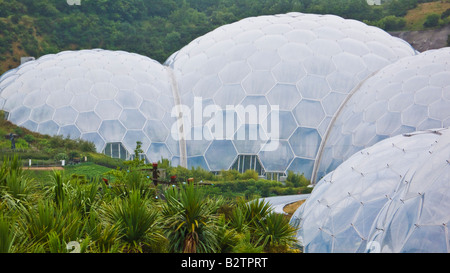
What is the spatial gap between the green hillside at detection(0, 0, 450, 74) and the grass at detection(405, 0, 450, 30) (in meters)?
0.57

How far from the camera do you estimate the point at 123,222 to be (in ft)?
25.6

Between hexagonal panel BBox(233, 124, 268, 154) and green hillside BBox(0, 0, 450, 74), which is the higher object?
green hillside BBox(0, 0, 450, 74)

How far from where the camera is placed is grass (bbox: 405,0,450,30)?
3188 cm

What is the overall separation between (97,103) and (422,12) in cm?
2225

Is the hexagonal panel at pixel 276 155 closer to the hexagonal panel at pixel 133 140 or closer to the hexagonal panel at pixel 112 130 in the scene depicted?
the hexagonal panel at pixel 133 140

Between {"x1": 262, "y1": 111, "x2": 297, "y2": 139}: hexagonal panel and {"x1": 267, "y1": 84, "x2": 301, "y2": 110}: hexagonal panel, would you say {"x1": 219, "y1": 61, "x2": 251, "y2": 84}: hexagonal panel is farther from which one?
{"x1": 262, "y1": 111, "x2": 297, "y2": 139}: hexagonal panel

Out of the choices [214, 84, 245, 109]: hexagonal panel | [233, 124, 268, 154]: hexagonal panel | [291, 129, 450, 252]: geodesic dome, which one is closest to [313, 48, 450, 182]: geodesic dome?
[233, 124, 268, 154]: hexagonal panel

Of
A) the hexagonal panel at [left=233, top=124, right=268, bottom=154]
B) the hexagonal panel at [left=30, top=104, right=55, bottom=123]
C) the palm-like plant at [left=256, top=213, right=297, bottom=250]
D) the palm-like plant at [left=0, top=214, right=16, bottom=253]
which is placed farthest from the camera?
the hexagonal panel at [left=30, top=104, right=55, bottom=123]

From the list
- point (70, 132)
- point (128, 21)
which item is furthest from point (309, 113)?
point (128, 21)

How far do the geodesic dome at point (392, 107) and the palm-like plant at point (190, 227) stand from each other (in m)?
11.1

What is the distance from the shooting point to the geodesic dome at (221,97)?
1966 cm

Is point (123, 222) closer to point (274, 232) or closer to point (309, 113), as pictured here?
point (274, 232)

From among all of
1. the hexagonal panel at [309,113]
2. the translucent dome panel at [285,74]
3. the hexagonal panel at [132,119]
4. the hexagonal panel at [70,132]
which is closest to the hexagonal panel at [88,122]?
the hexagonal panel at [70,132]

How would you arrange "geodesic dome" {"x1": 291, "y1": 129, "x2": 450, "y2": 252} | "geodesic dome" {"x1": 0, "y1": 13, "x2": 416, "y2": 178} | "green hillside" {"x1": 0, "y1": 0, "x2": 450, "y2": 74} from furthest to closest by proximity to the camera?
"green hillside" {"x1": 0, "y1": 0, "x2": 450, "y2": 74}, "geodesic dome" {"x1": 0, "y1": 13, "x2": 416, "y2": 178}, "geodesic dome" {"x1": 291, "y1": 129, "x2": 450, "y2": 252}
